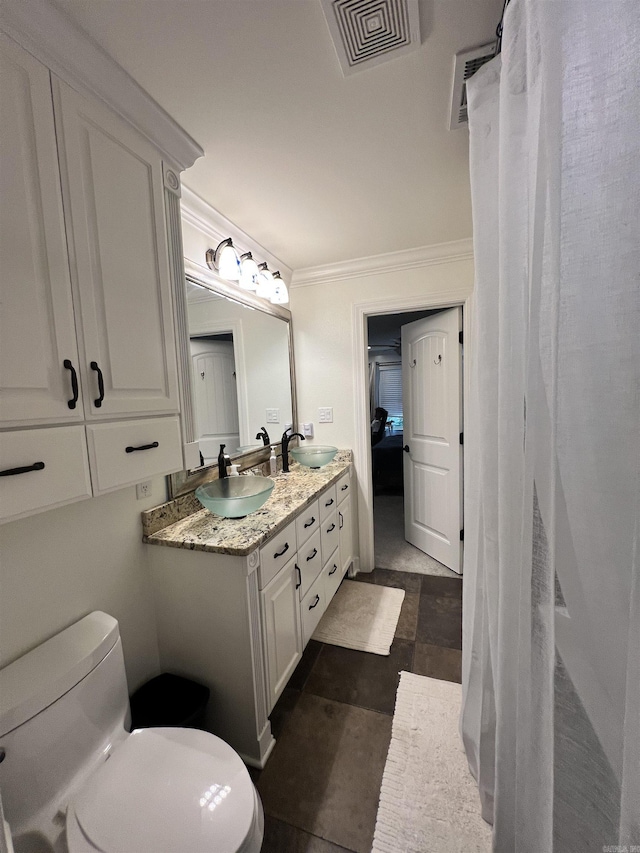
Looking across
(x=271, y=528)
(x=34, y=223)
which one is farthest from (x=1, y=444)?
(x=271, y=528)

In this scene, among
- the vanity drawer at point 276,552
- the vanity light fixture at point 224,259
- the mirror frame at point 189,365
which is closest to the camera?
the vanity drawer at point 276,552

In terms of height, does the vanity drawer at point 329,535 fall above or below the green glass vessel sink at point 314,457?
below

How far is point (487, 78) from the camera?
0.87 m

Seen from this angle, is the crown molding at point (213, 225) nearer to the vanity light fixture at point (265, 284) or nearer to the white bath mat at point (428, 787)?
the vanity light fixture at point (265, 284)

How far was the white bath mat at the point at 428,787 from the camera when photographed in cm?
105

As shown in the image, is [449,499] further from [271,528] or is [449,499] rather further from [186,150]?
[186,150]

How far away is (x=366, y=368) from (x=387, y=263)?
75 cm

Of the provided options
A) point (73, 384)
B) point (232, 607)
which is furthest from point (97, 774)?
point (73, 384)

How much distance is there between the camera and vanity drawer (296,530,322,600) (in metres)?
1.62

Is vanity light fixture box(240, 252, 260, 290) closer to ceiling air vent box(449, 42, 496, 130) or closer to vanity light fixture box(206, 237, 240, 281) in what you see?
vanity light fixture box(206, 237, 240, 281)

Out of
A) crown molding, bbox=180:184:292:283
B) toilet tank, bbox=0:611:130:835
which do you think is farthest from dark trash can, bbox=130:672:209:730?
crown molding, bbox=180:184:292:283

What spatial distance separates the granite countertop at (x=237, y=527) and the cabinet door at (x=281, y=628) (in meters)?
0.23

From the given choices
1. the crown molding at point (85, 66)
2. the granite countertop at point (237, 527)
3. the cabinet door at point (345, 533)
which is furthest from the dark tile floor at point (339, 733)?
the crown molding at point (85, 66)

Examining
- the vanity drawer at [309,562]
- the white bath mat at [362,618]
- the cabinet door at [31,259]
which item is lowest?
the white bath mat at [362,618]
